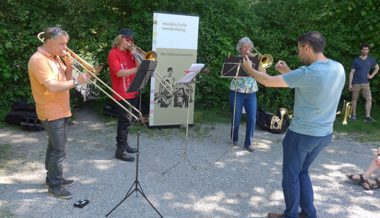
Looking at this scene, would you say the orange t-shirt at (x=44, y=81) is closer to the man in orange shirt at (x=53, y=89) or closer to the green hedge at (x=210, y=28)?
the man in orange shirt at (x=53, y=89)

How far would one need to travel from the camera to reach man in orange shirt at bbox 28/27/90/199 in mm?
4066

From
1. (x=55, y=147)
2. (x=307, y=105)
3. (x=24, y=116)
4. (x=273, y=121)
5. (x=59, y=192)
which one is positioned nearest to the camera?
(x=307, y=105)

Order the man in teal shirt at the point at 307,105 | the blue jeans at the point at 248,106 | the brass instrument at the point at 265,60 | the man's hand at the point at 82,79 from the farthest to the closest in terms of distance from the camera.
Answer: the blue jeans at the point at 248,106
the brass instrument at the point at 265,60
the man's hand at the point at 82,79
the man in teal shirt at the point at 307,105

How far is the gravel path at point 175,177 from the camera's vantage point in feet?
14.5

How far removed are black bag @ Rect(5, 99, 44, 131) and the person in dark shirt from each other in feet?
21.6

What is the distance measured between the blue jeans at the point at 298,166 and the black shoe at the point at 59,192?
239 centimetres

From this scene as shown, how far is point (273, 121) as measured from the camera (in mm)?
7684

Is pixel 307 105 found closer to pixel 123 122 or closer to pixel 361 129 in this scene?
pixel 123 122

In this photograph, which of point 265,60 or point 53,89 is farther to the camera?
point 265,60

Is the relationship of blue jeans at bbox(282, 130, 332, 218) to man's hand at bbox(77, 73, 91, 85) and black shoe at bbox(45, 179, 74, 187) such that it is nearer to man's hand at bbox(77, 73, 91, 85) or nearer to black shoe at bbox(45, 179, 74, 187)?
man's hand at bbox(77, 73, 91, 85)

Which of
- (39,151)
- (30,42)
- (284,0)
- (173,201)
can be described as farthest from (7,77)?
(284,0)

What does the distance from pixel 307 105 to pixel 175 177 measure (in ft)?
7.37

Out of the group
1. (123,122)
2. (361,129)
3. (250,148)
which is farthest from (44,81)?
(361,129)

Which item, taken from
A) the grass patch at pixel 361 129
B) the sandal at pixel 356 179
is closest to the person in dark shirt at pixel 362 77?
the grass patch at pixel 361 129
